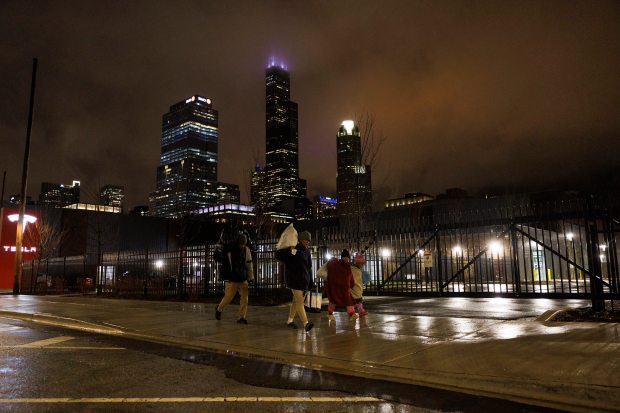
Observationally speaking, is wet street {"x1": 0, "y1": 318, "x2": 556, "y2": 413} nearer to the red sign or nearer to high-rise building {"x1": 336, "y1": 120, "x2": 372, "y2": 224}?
high-rise building {"x1": 336, "y1": 120, "x2": 372, "y2": 224}

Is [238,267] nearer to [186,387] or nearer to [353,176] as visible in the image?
[186,387]

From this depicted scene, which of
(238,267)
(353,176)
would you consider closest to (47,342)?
(238,267)

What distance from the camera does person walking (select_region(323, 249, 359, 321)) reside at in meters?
10.1

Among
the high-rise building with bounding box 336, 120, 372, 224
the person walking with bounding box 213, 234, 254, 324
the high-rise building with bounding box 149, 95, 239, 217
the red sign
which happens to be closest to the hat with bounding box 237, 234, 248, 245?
the person walking with bounding box 213, 234, 254, 324

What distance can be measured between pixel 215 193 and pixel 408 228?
71160 mm

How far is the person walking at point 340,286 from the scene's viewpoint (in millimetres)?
10078

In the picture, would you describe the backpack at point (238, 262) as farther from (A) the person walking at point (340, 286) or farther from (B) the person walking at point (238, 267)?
(A) the person walking at point (340, 286)

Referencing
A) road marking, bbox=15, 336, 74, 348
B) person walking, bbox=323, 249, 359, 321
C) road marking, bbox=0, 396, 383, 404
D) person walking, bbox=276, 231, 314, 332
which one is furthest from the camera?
person walking, bbox=323, 249, 359, 321

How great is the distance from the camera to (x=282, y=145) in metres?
65.8

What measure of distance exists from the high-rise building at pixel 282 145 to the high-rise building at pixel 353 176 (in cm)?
454

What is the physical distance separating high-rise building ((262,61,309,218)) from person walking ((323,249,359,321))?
1439 centimetres

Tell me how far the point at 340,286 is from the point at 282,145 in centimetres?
5680

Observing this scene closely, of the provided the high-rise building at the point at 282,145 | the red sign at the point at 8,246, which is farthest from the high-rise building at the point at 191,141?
the red sign at the point at 8,246

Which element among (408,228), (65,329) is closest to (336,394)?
(65,329)
